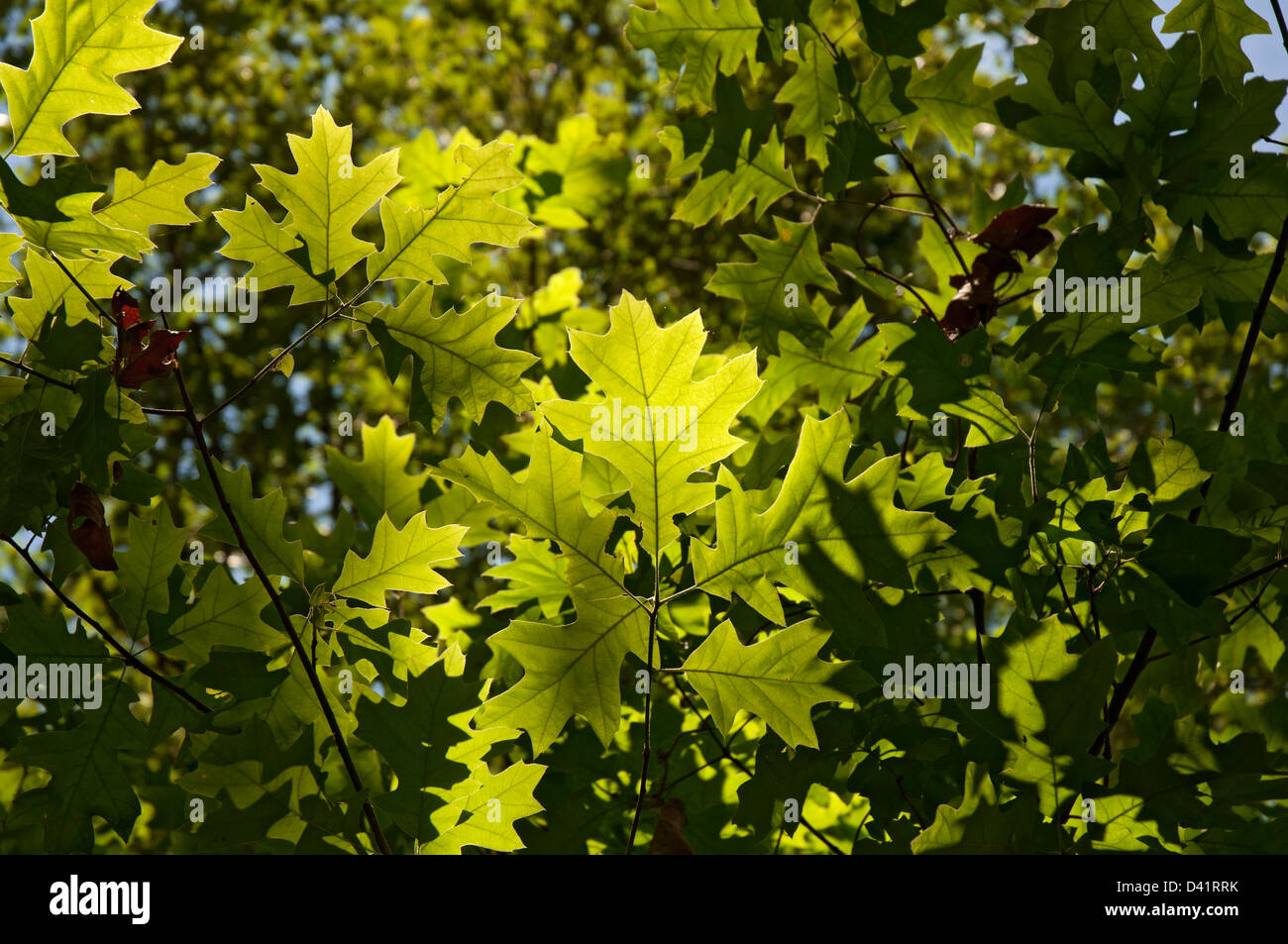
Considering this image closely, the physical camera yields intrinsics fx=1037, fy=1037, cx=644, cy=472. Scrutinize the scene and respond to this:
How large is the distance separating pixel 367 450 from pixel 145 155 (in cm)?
837

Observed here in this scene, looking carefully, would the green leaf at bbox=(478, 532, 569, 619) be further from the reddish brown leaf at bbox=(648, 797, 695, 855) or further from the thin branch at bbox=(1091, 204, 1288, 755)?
the thin branch at bbox=(1091, 204, 1288, 755)

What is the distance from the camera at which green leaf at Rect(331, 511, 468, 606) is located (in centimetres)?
162

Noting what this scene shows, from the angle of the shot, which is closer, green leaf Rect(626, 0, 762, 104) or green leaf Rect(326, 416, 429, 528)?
green leaf Rect(626, 0, 762, 104)

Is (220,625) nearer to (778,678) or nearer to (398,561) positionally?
(398,561)

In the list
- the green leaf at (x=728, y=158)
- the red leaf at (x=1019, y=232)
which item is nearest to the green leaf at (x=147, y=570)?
the green leaf at (x=728, y=158)

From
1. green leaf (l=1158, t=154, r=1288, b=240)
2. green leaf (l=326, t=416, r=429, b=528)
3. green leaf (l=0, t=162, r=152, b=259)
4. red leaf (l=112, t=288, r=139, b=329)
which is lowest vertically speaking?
green leaf (l=326, t=416, r=429, b=528)

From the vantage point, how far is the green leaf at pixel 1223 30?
1.67 metres

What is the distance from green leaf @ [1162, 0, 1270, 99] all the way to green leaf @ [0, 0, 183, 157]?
1.57m

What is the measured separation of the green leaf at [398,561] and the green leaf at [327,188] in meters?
0.41

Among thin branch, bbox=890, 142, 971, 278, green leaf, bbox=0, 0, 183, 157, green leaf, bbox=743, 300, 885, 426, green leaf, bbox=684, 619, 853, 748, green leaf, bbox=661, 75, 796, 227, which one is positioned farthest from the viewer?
green leaf, bbox=743, 300, 885, 426

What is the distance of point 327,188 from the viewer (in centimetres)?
159

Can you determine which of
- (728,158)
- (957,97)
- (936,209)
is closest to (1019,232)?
(936,209)

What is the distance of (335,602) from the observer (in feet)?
5.34

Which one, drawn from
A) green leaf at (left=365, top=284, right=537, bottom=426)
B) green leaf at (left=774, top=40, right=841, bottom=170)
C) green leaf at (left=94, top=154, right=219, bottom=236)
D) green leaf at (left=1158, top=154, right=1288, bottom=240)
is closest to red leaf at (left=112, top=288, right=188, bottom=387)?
green leaf at (left=94, top=154, right=219, bottom=236)
